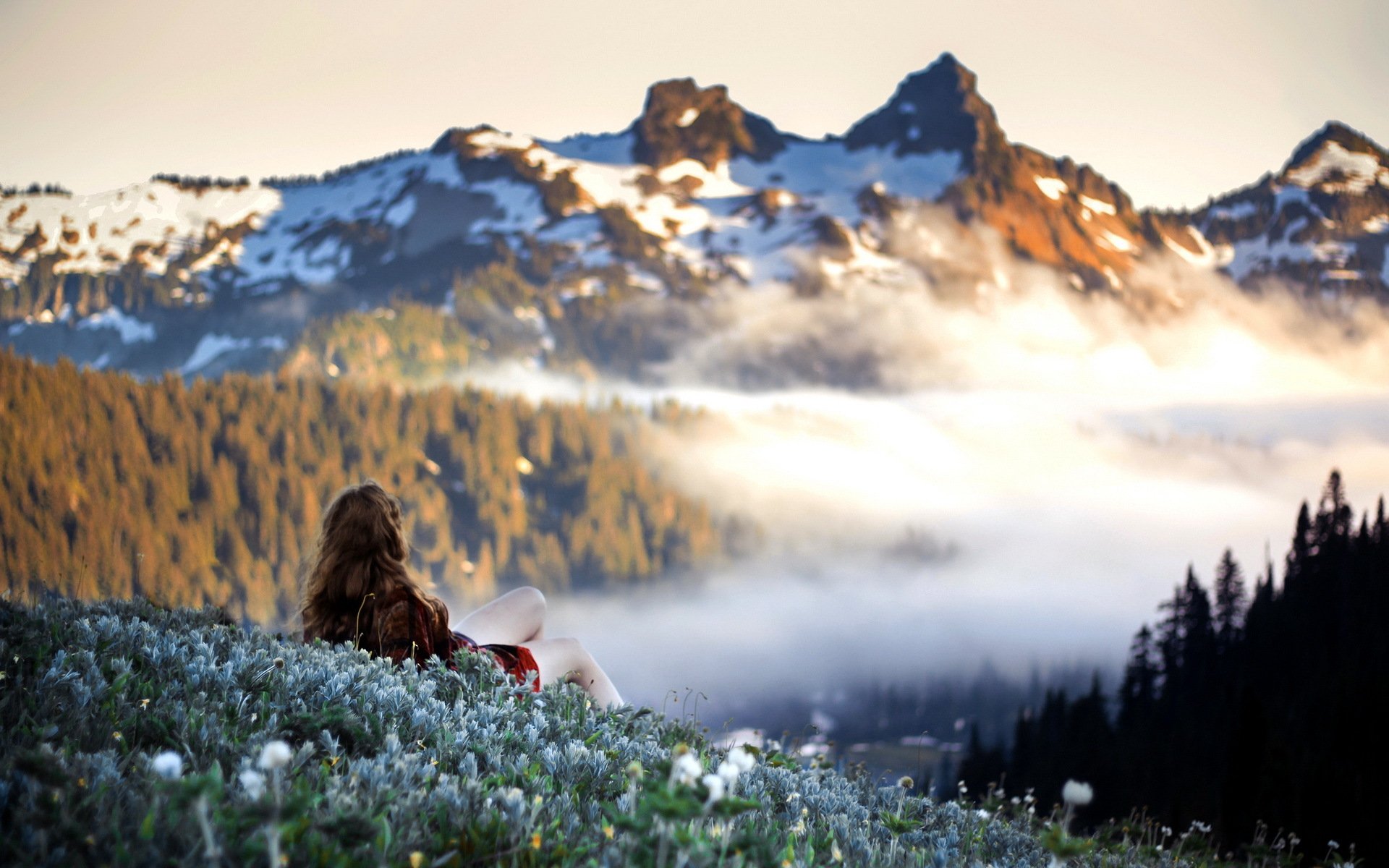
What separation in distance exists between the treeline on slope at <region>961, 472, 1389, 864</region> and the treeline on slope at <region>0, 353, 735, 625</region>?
59.9m

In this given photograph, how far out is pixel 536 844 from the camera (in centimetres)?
259

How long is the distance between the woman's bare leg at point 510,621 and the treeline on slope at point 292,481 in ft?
170

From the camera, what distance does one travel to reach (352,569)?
19.5 ft

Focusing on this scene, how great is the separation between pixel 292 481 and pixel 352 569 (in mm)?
109098

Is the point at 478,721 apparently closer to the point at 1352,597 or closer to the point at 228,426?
the point at 1352,597

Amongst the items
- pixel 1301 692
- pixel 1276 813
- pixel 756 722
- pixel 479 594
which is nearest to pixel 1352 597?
pixel 1301 692

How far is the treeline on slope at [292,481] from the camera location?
81.3 m

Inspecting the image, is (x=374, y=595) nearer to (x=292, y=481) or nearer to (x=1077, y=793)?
(x=1077, y=793)

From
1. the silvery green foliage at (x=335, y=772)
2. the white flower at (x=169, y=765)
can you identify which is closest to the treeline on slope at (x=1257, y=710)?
the silvery green foliage at (x=335, y=772)

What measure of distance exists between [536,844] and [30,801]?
1429 mm

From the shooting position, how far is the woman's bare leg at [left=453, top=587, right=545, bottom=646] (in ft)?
22.8

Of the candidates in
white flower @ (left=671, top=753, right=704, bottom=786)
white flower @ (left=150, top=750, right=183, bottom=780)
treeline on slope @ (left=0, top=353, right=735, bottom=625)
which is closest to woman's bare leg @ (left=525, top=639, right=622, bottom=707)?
white flower @ (left=671, top=753, right=704, bottom=786)

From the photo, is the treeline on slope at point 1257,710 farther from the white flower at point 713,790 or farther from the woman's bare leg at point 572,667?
the white flower at point 713,790

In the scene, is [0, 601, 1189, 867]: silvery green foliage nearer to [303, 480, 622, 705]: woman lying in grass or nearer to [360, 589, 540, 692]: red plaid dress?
[360, 589, 540, 692]: red plaid dress
